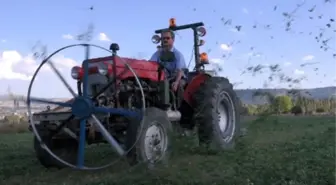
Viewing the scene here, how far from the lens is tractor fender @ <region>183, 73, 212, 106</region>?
802 cm

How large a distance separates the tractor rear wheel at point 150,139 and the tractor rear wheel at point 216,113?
1.32m

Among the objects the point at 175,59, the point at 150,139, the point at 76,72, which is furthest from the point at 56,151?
the point at 175,59

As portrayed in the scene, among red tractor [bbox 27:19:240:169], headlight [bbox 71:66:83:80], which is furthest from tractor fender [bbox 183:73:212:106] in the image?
headlight [bbox 71:66:83:80]

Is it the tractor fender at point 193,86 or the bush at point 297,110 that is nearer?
the tractor fender at point 193,86

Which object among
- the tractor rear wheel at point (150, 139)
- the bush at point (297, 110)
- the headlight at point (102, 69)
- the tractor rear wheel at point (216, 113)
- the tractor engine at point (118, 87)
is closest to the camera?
the tractor rear wheel at point (150, 139)

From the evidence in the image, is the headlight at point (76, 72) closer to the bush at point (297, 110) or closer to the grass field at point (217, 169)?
the grass field at point (217, 169)

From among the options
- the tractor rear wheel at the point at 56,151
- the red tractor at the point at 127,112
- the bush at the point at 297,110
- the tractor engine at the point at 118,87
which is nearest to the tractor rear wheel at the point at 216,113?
the red tractor at the point at 127,112

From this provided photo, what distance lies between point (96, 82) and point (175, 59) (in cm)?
180

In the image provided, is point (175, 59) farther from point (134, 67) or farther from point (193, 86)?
point (134, 67)

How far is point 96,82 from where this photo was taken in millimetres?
6719

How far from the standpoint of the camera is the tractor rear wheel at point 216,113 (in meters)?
7.76

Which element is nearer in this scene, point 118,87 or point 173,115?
point 118,87

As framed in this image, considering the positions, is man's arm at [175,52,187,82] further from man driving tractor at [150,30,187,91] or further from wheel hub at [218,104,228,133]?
wheel hub at [218,104,228,133]

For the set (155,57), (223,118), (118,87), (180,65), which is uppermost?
(155,57)
